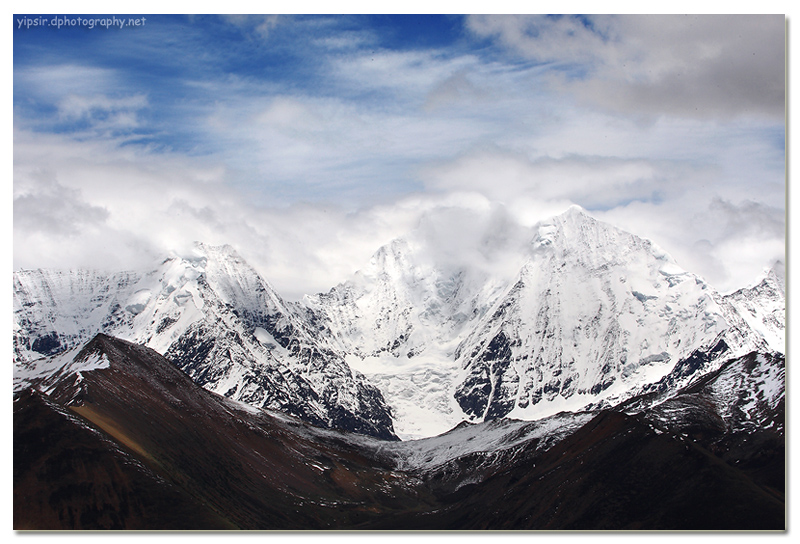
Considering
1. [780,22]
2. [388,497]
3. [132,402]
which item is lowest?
[388,497]

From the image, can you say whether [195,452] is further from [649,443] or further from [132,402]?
[649,443]

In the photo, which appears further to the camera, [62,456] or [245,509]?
[245,509]

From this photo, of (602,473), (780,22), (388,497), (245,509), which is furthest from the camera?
(388,497)

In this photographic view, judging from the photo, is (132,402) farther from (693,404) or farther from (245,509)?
(693,404)

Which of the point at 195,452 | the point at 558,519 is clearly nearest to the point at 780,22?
the point at 558,519

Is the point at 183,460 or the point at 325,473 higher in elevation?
the point at 183,460

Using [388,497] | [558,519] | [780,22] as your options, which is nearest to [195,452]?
[388,497]

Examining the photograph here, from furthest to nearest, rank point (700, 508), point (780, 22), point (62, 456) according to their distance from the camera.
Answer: point (62, 456) < point (700, 508) < point (780, 22)

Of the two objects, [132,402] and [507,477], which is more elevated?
[132,402]

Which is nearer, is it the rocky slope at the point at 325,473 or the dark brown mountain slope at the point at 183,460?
the rocky slope at the point at 325,473

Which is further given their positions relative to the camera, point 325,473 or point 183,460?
point 325,473

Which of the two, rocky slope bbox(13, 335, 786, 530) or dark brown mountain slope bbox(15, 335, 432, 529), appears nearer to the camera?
rocky slope bbox(13, 335, 786, 530)
